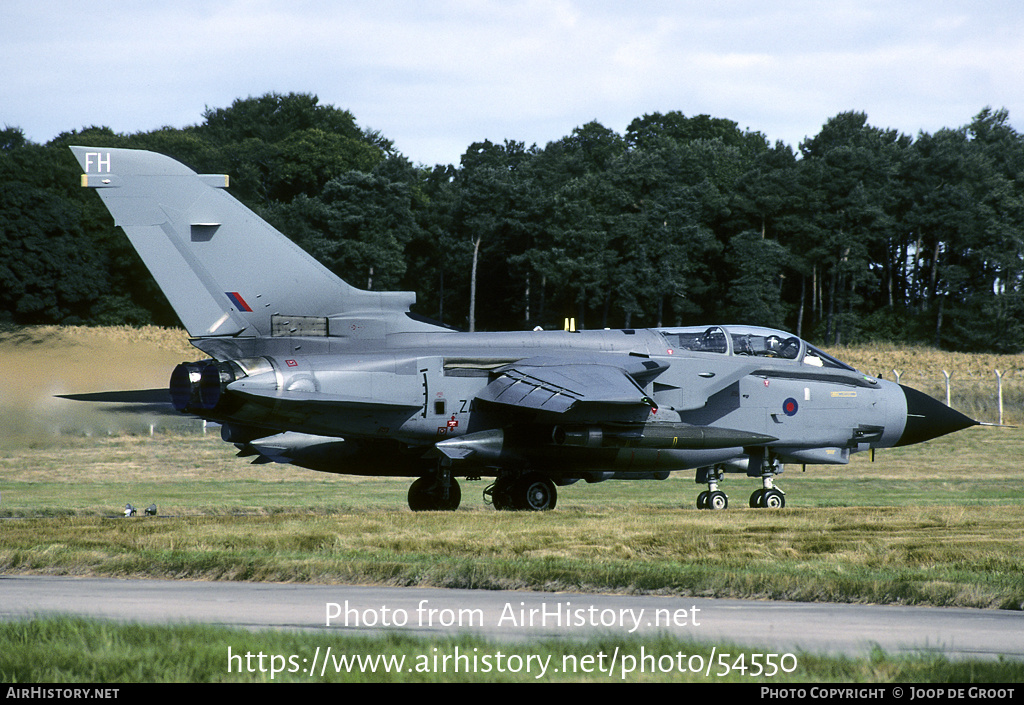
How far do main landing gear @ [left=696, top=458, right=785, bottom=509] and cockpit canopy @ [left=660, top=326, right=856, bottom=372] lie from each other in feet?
6.29

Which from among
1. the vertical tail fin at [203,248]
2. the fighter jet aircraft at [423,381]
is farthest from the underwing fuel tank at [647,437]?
the vertical tail fin at [203,248]

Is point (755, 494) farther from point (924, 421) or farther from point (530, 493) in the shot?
point (530, 493)

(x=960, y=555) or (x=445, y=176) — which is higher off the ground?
(x=445, y=176)

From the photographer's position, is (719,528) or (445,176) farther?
(445,176)

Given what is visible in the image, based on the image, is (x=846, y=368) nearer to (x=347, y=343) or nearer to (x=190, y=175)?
(x=347, y=343)

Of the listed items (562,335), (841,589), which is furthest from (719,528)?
(562,335)

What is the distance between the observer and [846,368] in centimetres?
2014

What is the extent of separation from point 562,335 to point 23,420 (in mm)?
14093

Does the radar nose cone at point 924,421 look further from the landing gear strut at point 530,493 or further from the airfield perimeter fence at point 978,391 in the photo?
the airfield perimeter fence at point 978,391

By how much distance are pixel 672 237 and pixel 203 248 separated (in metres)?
56.5

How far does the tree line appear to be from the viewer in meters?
68.6

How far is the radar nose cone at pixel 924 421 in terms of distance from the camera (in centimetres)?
2031

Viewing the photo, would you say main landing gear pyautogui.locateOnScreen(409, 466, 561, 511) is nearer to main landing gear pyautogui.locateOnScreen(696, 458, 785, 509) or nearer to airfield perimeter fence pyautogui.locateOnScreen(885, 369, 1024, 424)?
main landing gear pyautogui.locateOnScreen(696, 458, 785, 509)
